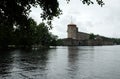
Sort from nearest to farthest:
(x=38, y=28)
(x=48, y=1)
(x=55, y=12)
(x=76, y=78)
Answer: (x=48, y=1)
(x=55, y=12)
(x=76, y=78)
(x=38, y=28)

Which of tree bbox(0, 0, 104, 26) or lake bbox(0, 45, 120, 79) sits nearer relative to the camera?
tree bbox(0, 0, 104, 26)

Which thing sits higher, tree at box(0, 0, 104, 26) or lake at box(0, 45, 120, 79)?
tree at box(0, 0, 104, 26)

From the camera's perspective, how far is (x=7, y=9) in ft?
36.7

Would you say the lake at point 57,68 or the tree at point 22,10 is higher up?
the tree at point 22,10

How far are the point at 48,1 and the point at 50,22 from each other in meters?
1.45

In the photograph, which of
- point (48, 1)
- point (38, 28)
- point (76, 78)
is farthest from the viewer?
point (38, 28)

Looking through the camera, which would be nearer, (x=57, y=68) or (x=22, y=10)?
(x=22, y=10)

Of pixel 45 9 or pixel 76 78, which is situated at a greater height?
pixel 45 9

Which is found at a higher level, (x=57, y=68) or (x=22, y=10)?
(x=22, y=10)

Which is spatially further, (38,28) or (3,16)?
(38,28)

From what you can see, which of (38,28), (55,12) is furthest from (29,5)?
(38,28)

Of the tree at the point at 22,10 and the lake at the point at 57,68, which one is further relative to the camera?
the lake at the point at 57,68

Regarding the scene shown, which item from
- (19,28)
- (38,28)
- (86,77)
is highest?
(38,28)

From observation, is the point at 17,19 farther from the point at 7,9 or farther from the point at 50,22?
the point at 50,22
